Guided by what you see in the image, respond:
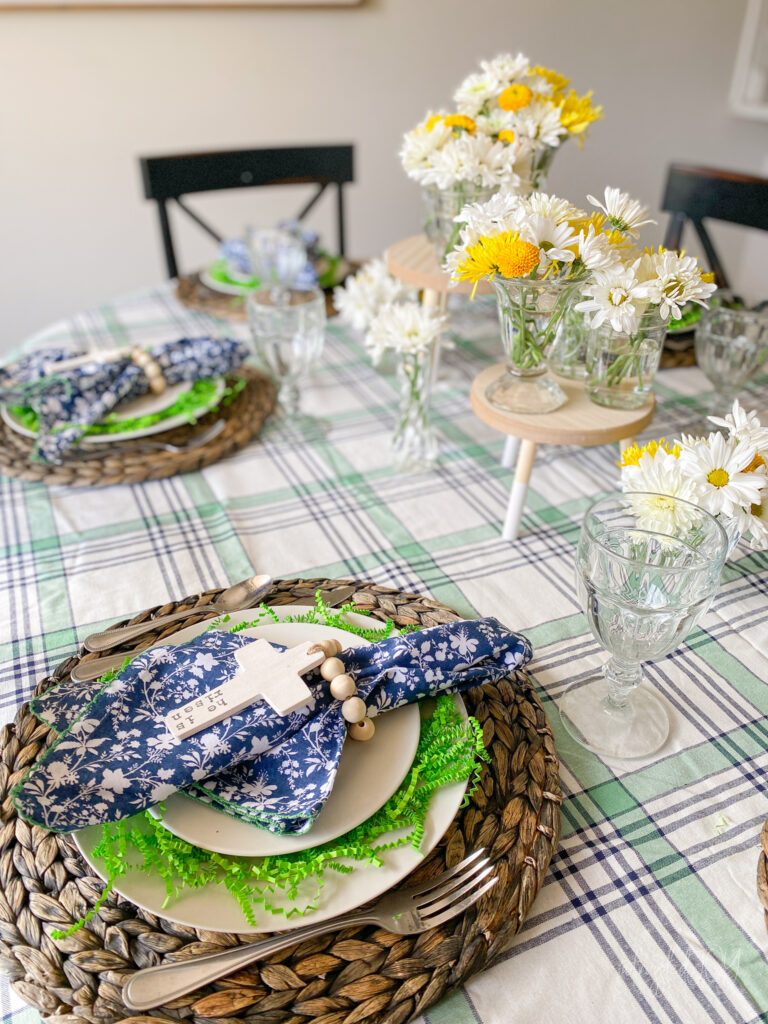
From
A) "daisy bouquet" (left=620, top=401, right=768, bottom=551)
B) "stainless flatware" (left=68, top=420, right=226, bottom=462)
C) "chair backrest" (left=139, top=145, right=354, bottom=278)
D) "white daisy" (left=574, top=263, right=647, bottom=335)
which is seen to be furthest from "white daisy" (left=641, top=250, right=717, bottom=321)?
"chair backrest" (left=139, top=145, right=354, bottom=278)

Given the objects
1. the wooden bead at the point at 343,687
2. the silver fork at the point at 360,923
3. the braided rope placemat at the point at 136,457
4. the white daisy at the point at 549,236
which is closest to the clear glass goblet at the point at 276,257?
the braided rope placemat at the point at 136,457

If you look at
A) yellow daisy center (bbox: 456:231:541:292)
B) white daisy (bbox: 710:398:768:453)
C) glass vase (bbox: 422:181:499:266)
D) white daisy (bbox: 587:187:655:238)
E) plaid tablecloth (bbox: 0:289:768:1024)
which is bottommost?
plaid tablecloth (bbox: 0:289:768:1024)

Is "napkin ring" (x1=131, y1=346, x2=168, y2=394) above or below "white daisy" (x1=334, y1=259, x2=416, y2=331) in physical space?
below

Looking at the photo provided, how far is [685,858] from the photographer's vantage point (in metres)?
0.52

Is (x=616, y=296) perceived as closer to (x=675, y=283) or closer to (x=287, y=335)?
(x=675, y=283)

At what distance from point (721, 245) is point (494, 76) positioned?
2547mm

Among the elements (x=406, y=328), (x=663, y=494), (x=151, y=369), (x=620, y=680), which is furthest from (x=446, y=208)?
(x=620, y=680)

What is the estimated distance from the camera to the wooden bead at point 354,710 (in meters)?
0.50

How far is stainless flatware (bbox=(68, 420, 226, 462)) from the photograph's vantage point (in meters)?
0.93

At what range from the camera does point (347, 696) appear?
0.52 metres

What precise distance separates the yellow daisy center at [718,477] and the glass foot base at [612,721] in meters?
0.19

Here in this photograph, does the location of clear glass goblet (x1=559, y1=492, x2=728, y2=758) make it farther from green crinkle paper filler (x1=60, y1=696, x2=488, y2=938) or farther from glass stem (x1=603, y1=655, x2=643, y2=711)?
green crinkle paper filler (x1=60, y1=696, x2=488, y2=938)

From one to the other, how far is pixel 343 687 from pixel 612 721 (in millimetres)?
247

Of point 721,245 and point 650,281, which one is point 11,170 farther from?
point 721,245
